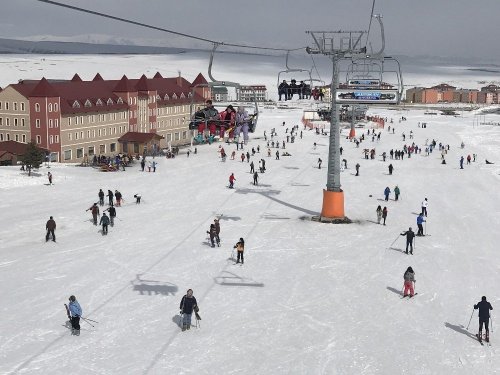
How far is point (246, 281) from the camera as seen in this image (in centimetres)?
1867

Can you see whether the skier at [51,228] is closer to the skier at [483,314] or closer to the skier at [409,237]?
the skier at [409,237]

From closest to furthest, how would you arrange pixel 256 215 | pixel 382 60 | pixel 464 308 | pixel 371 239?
pixel 464 308 → pixel 371 239 → pixel 382 60 → pixel 256 215

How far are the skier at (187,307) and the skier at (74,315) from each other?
2299 millimetres

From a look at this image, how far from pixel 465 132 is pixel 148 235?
235ft

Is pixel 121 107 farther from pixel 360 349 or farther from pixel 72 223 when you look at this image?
pixel 360 349

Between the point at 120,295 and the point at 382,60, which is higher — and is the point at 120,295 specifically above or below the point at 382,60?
below

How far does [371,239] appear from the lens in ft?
81.3

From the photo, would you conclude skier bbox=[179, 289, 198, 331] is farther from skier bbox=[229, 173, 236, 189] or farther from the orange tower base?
skier bbox=[229, 173, 236, 189]

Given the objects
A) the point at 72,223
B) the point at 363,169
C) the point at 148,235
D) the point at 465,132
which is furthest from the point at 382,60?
the point at 465,132

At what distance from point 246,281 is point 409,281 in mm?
4772

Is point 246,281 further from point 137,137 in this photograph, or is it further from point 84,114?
point 137,137

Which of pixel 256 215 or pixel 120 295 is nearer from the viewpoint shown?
pixel 120 295

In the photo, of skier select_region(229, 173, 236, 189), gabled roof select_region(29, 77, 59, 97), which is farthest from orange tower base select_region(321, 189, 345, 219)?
gabled roof select_region(29, 77, 59, 97)

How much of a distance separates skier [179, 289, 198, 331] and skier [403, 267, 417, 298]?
633cm
